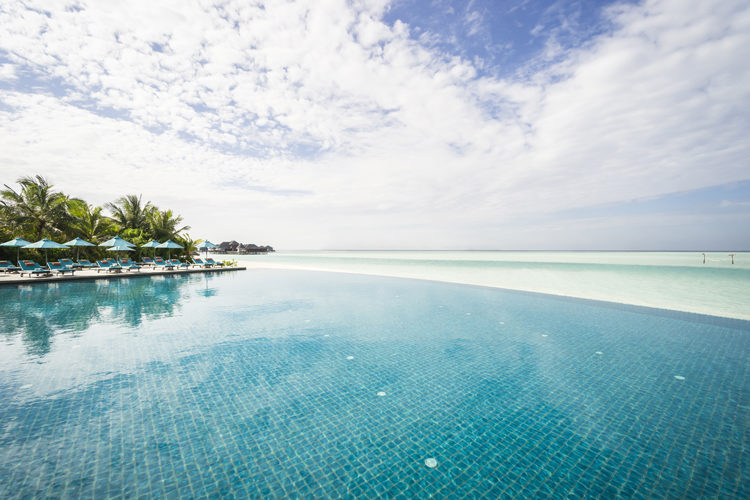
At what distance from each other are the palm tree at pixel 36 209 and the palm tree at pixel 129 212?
3.25m

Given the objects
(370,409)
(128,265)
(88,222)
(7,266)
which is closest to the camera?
(370,409)

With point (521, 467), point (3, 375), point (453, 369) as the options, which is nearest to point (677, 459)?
point (521, 467)

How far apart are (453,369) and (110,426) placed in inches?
171

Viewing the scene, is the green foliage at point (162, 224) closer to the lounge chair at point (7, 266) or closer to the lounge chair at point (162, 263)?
the lounge chair at point (162, 263)

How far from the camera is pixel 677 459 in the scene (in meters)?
Result: 2.52

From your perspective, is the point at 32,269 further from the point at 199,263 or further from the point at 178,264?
the point at 199,263

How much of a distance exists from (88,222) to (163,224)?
13.1ft

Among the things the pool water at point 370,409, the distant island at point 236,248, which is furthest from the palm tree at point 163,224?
the distant island at point 236,248

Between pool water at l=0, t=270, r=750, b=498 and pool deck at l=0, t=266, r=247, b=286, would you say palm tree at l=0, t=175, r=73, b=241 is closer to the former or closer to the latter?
pool deck at l=0, t=266, r=247, b=286

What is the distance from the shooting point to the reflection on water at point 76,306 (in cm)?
580

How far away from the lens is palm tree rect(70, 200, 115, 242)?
645 inches

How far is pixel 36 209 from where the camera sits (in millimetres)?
15273

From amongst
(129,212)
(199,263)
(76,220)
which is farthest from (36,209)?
(199,263)

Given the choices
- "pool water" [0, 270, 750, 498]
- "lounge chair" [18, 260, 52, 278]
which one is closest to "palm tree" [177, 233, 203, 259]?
"lounge chair" [18, 260, 52, 278]
